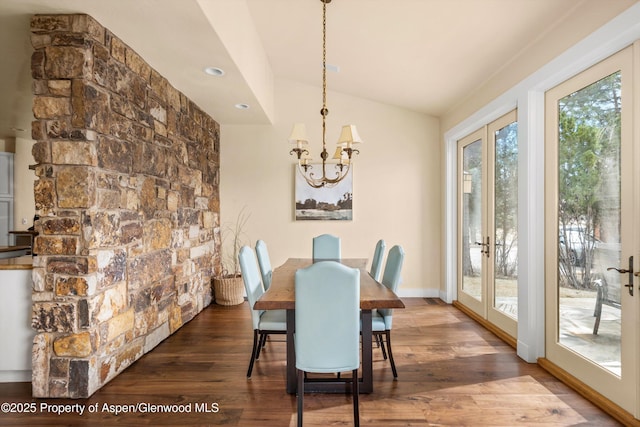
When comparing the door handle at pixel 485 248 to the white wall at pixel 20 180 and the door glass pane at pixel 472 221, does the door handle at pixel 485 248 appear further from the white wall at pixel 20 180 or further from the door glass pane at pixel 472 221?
the white wall at pixel 20 180

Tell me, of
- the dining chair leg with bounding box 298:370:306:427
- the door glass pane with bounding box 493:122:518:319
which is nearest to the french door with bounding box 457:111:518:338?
the door glass pane with bounding box 493:122:518:319

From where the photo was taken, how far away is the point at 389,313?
2.76 m

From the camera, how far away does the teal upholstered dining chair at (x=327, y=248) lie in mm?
4270

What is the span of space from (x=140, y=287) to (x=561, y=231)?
137 inches

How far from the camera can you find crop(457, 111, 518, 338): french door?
11.7 ft

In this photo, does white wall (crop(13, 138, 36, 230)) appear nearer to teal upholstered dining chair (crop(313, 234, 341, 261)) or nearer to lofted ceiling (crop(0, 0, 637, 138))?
lofted ceiling (crop(0, 0, 637, 138))

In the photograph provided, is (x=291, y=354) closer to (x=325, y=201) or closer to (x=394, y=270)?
(x=394, y=270)

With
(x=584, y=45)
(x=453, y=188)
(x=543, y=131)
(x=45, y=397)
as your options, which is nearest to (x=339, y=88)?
(x=453, y=188)

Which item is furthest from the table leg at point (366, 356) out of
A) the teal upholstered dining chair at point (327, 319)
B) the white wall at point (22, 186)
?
the white wall at point (22, 186)

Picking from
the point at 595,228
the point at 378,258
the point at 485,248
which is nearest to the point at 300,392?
the point at 378,258

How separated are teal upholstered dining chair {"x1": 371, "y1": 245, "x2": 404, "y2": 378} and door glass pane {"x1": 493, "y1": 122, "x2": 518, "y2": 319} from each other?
1374 millimetres

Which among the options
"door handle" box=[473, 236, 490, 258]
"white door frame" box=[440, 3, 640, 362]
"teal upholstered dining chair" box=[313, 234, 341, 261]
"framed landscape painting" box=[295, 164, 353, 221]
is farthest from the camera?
"framed landscape painting" box=[295, 164, 353, 221]

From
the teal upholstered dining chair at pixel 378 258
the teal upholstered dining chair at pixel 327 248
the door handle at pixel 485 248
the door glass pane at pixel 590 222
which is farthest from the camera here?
the teal upholstered dining chair at pixel 327 248

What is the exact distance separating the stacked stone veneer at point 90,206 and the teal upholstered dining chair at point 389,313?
1.97 m
